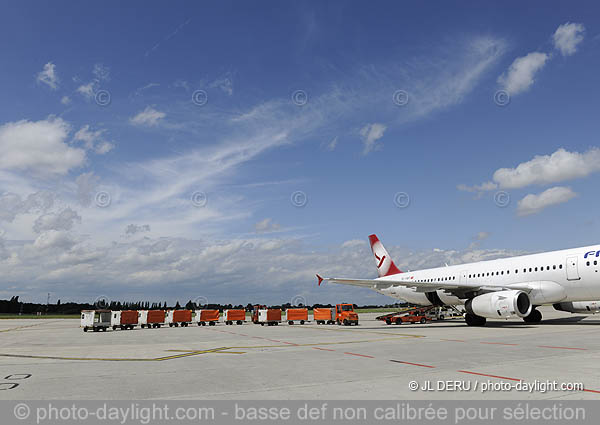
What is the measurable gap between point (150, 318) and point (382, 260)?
2632cm

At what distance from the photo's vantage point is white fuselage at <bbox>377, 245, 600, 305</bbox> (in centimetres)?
2741

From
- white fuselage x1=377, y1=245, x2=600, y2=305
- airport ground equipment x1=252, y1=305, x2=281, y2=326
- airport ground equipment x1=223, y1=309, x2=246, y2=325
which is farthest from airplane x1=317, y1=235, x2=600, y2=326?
airport ground equipment x1=223, y1=309, x2=246, y2=325

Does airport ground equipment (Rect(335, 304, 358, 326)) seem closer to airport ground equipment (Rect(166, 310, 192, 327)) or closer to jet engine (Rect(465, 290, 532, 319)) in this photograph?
jet engine (Rect(465, 290, 532, 319))

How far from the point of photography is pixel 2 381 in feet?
32.4

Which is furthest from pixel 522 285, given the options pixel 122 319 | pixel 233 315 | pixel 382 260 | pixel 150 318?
pixel 122 319

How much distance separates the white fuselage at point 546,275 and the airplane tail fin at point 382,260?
11.1m

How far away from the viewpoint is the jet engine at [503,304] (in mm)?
27656

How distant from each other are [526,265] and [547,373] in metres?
24.4

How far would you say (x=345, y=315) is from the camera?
123ft

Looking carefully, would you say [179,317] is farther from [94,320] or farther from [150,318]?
[94,320]

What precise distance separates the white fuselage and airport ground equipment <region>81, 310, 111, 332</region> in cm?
2883

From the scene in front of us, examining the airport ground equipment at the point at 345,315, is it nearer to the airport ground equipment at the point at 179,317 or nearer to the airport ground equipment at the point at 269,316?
the airport ground equipment at the point at 269,316

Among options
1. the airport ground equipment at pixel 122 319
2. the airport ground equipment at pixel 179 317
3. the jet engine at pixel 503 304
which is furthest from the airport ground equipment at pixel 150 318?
the jet engine at pixel 503 304
